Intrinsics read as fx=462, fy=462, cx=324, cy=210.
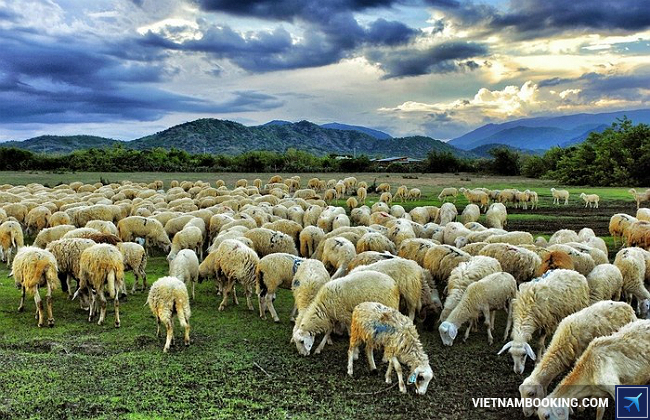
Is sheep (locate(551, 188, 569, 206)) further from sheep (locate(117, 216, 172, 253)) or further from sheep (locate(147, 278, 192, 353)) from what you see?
sheep (locate(147, 278, 192, 353))

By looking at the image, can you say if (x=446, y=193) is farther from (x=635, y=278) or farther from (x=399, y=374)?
(x=399, y=374)

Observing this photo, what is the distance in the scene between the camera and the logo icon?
18.9 ft

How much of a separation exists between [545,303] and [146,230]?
1265 cm

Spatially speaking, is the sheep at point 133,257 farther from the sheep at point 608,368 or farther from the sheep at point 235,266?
the sheep at point 608,368

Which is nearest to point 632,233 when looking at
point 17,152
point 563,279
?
point 563,279

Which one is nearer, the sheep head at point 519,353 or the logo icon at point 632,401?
the logo icon at point 632,401

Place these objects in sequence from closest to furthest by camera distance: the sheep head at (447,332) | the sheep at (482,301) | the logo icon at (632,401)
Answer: the logo icon at (632,401) → the sheep head at (447,332) → the sheep at (482,301)

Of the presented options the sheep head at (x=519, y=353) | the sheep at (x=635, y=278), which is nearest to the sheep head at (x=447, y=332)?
the sheep head at (x=519, y=353)

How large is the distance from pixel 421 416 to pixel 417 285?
349 cm

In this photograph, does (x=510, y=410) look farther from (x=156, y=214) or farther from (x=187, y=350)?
(x=156, y=214)

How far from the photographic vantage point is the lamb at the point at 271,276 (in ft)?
34.7

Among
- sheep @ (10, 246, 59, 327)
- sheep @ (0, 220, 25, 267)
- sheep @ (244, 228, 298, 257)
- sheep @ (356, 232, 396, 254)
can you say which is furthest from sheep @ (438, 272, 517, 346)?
sheep @ (0, 220, 25, 267)

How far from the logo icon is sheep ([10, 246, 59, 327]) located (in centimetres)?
1018

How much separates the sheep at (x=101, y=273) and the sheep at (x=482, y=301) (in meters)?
6.87
